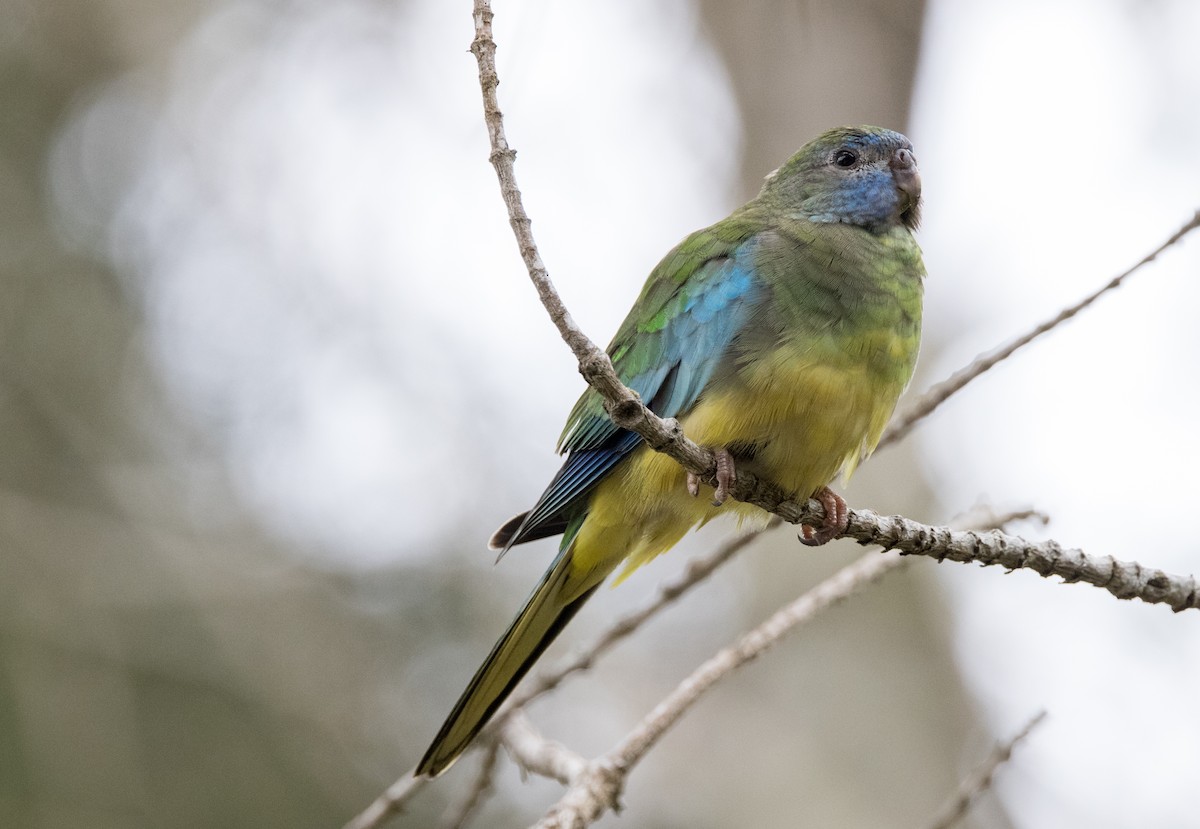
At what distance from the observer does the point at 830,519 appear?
3.06 metres

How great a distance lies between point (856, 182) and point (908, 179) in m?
0.18

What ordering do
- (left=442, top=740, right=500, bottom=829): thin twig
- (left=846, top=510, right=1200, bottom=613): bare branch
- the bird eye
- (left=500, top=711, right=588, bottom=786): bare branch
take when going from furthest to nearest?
the bird eye
(left=500, top=711, right=588, bottom=786): bare branch
(left=442, top=740, right=500, bottom=829): thin twig
(left=846, top=510, right=1200, bottom=613): bare branch

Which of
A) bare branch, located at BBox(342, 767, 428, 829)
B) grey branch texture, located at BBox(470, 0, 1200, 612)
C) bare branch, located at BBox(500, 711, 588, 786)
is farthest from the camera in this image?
bare branch, located at BBox(500, 711, 588, 786)

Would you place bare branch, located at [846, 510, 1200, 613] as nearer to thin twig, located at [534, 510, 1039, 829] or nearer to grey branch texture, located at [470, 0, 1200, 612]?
grey branch texture, located at [470, 0, 1200, 612]

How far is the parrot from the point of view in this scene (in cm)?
313

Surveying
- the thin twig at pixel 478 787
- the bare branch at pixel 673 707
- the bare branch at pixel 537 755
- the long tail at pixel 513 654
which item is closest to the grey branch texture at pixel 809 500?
the bare branch at pixel 673 707

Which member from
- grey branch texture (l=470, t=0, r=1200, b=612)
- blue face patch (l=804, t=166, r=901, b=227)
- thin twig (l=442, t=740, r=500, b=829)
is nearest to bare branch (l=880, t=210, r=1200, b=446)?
grey branch texture (l=470, t=0, r=1200, b=612)

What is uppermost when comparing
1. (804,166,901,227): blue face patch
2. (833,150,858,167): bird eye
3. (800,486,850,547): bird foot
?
(833,150,858,167): bird eye

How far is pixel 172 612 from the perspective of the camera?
5.63 meters

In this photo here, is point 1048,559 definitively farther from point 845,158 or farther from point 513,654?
point 845,158

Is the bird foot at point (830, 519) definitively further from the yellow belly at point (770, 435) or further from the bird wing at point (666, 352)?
the bird wing at point (666, 352)

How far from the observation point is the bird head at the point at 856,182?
3.84 meters

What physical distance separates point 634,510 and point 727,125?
3480 millimetres

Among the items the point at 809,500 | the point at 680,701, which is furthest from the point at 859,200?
the point at 680,701
